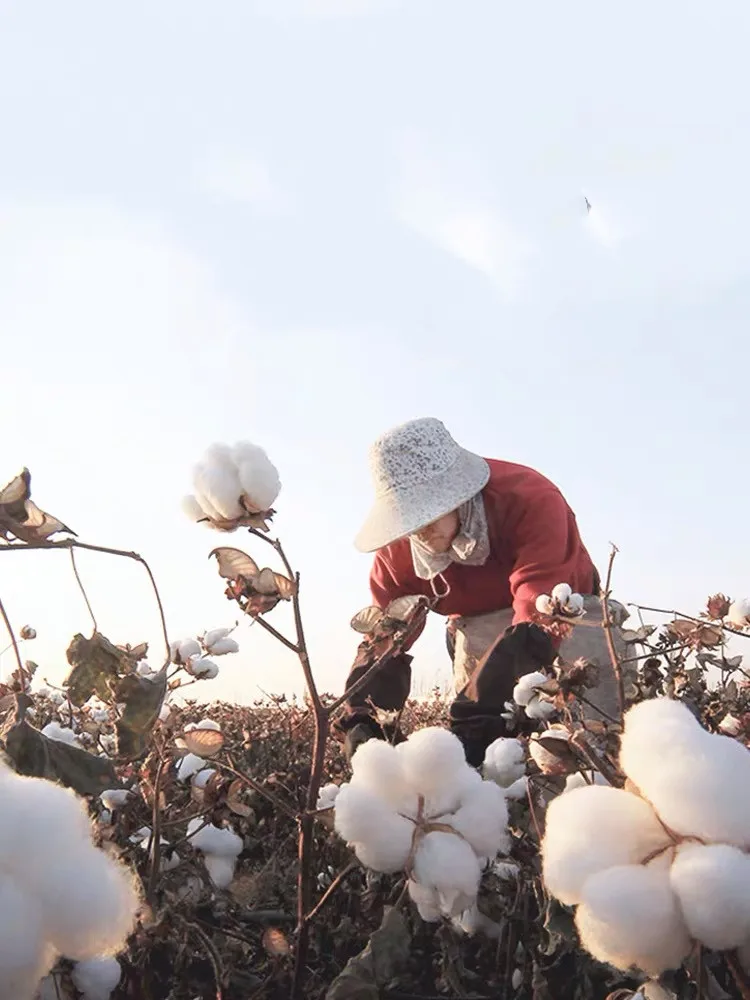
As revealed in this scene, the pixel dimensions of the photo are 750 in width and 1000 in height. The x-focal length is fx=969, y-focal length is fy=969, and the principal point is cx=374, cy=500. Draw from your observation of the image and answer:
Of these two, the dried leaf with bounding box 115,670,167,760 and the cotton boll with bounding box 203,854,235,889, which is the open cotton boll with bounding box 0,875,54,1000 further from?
the cotton boll with bounding box 203,854,235,889

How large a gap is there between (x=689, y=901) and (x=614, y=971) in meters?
0.48

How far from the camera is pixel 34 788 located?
76cm

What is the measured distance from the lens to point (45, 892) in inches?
28.2

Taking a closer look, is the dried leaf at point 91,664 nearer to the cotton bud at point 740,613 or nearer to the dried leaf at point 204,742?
the dried leaf at point 204,742

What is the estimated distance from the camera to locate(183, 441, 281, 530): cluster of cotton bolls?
135 cm

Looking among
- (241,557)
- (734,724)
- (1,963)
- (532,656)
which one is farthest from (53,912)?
(532,656)

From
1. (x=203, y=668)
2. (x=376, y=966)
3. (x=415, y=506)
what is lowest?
(x=376, y=966)

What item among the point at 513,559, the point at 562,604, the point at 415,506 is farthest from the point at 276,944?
the point at 513,559

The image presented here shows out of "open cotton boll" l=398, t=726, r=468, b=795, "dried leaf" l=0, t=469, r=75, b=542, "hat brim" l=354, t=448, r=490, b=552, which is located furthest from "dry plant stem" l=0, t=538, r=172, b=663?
"hat brim" l=354, t=448, r=490, b=552

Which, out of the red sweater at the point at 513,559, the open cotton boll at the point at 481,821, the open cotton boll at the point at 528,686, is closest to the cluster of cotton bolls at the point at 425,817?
the open cotton boll at the point at 481,821

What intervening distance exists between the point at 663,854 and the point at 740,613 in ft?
5.33

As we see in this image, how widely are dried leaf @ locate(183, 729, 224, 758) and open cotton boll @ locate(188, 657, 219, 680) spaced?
1.73 feet

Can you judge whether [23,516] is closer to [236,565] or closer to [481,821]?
[236,565]

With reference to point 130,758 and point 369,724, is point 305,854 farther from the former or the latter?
point 369,724
